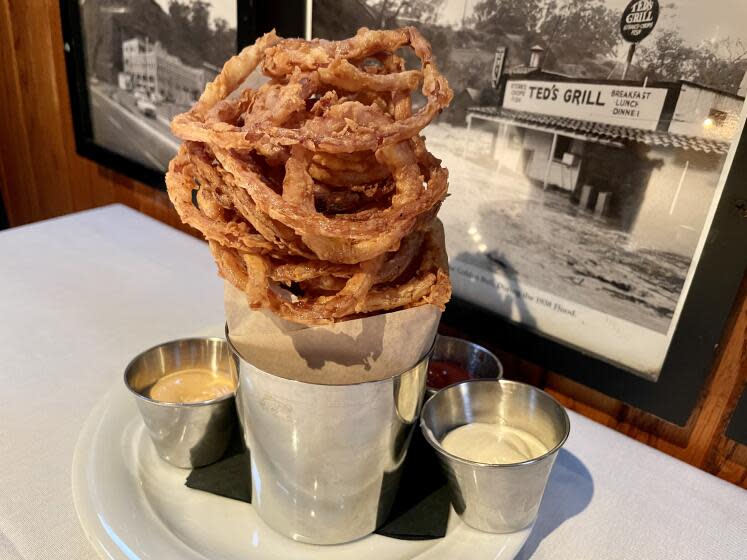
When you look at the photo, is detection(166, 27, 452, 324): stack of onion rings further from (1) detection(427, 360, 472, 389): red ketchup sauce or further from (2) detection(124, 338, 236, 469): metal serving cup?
(1) detection(427, 360, 472, 389): red ketchup sauce

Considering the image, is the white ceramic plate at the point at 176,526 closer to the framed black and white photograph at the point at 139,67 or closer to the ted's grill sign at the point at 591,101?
the ted's grill sign at the point at 591,101

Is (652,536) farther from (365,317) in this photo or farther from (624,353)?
(365,317)

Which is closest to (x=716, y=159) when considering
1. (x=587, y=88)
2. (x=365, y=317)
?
(x=587, y=88)

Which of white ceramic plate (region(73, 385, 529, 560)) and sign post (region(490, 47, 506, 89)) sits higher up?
sign post (region(490, 47, 506, 89))

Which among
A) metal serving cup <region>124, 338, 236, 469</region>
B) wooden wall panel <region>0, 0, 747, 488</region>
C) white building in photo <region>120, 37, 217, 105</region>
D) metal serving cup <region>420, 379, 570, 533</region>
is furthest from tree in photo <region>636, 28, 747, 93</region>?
white building in photo <region>120, 37, 217, 105</region>

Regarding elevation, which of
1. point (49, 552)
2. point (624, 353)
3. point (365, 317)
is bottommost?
point (49, 552)

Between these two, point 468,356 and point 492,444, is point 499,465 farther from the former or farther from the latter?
point 468,356

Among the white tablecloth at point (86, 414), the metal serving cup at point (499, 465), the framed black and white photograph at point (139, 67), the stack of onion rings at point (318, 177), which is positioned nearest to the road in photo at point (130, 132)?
the framed black and white photograph at point (139, 67)
